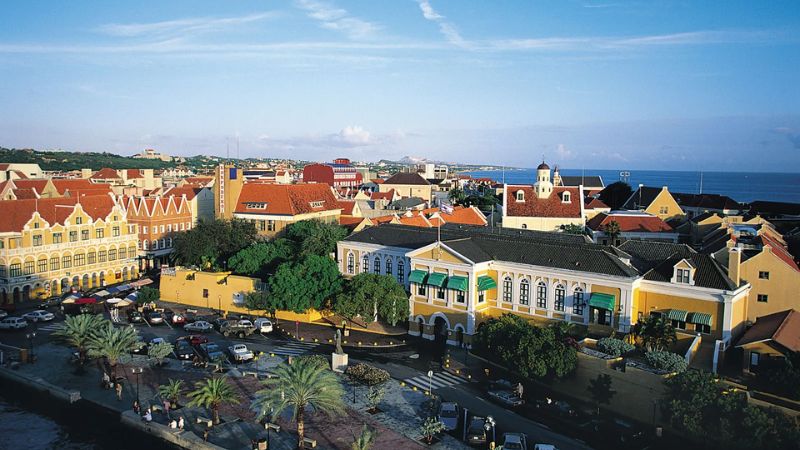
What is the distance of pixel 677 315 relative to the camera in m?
39.0

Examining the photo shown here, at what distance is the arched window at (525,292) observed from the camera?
4516 cm

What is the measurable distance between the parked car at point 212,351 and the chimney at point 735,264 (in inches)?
1303

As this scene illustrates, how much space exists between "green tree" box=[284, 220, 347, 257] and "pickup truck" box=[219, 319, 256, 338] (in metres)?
8.94

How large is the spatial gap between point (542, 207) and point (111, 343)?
4517 centimetres

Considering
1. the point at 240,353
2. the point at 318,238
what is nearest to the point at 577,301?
the point at 240,353

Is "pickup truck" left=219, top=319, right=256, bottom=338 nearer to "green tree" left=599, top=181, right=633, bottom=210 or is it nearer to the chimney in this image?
the chimney

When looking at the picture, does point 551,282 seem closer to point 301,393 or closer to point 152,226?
point 301,393

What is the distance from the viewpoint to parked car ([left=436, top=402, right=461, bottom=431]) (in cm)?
3244

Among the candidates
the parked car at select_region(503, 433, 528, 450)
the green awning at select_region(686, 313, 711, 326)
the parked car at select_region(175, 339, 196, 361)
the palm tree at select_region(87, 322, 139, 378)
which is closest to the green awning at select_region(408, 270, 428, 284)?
the parked car at select_region(175, 339, 196, 361)

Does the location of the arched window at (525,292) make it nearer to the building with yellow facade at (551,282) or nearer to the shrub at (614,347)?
the building with yellow facade at (551,282)

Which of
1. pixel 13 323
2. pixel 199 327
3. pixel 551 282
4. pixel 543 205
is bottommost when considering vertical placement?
pixel 13 323

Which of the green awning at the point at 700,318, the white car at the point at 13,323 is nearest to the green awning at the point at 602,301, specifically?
the green awning at the point at 700,318

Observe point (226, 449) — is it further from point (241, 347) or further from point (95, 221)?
point (95, 221)

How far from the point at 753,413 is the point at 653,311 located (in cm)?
1291
